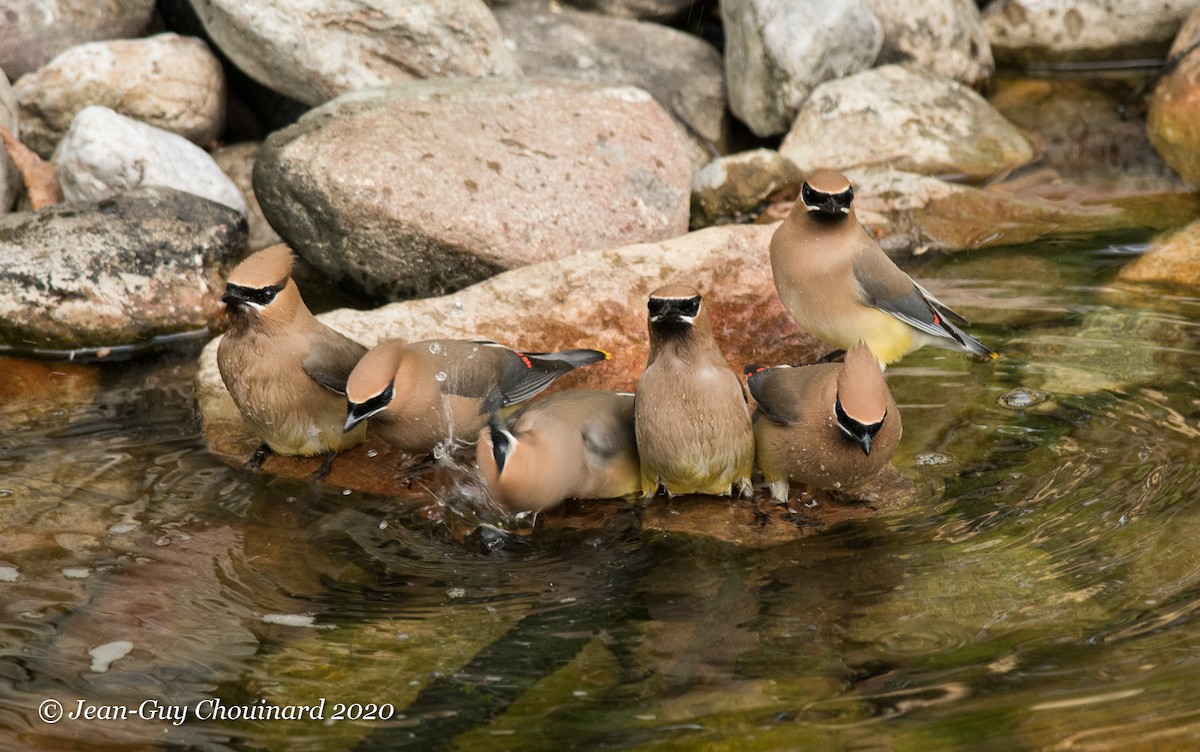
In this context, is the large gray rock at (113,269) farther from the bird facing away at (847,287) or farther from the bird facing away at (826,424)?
the bird facing away at (826,424)

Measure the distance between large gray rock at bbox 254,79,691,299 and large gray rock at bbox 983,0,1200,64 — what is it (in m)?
3.60

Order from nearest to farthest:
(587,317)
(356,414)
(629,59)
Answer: (356,414) → (587,317) → (629,59)

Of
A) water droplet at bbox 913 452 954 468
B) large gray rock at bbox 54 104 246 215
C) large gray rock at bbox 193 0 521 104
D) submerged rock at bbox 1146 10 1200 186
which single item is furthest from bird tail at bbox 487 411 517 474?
submerged rock at bbox 1146 10 1200 186

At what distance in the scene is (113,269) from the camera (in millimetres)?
6203

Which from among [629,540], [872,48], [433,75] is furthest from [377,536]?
[872,48]

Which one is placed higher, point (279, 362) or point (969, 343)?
point (279, 362)

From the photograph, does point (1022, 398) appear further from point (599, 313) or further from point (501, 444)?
point (501, 444)

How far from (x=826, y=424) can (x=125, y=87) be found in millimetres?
4769

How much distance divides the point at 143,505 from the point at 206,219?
2.17m

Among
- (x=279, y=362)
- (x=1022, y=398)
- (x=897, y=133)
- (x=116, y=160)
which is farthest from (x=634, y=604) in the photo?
(x=897, y=133)

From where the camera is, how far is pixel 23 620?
3.89 meters

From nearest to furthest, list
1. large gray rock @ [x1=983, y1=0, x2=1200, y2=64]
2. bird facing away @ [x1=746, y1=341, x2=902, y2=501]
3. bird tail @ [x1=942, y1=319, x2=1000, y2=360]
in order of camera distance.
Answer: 1. bird facing away @ [x1=746, y1=341, x2=902, y2=501]
2. bird tail @ [x1=942, y1=319, x2=1000, y2=360]
3. large gray rock @ [x1=983, y1=0, x2=1200, y2=64]

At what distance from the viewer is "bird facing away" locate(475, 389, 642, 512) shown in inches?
171

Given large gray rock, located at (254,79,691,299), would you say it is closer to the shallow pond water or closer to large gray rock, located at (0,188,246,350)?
large gray rock, located at (0,188,246,350)
